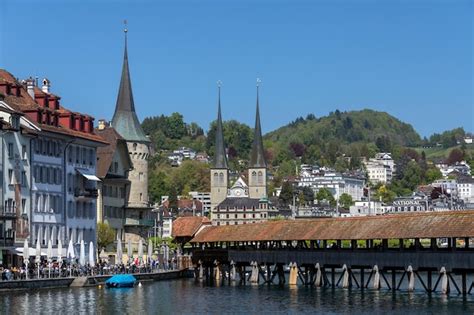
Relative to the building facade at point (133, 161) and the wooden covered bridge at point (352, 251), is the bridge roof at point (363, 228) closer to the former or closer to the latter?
the wooden covered bridge at point (352, 251)

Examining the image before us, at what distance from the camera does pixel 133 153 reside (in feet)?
423

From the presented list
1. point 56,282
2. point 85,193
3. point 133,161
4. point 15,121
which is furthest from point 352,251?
point 133,161

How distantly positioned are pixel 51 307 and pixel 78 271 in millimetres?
20758

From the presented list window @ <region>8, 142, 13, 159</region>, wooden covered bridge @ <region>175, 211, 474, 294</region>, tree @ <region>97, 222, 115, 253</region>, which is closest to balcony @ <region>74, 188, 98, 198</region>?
tree @ <region>97, 222, 115, 253</region>

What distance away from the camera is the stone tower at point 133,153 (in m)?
121

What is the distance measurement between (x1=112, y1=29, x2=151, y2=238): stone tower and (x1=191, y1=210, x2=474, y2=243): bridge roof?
19.9 meters

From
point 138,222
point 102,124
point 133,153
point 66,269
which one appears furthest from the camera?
point 133,153

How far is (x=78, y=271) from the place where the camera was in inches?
Answer: 3280

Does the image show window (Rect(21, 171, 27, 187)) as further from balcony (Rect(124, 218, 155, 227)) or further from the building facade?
balcony (Rect(124, 218, 155, 227))

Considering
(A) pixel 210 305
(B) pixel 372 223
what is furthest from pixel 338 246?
(A) pixel 210 305

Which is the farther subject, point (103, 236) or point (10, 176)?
point (103, 236)

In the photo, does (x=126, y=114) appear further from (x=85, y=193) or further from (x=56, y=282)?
(x=56, y=282)

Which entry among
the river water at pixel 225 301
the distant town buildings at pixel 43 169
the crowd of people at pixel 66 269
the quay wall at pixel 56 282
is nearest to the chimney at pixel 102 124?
the distant town buildings at pixel 43 169

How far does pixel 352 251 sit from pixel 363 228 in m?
2.16
